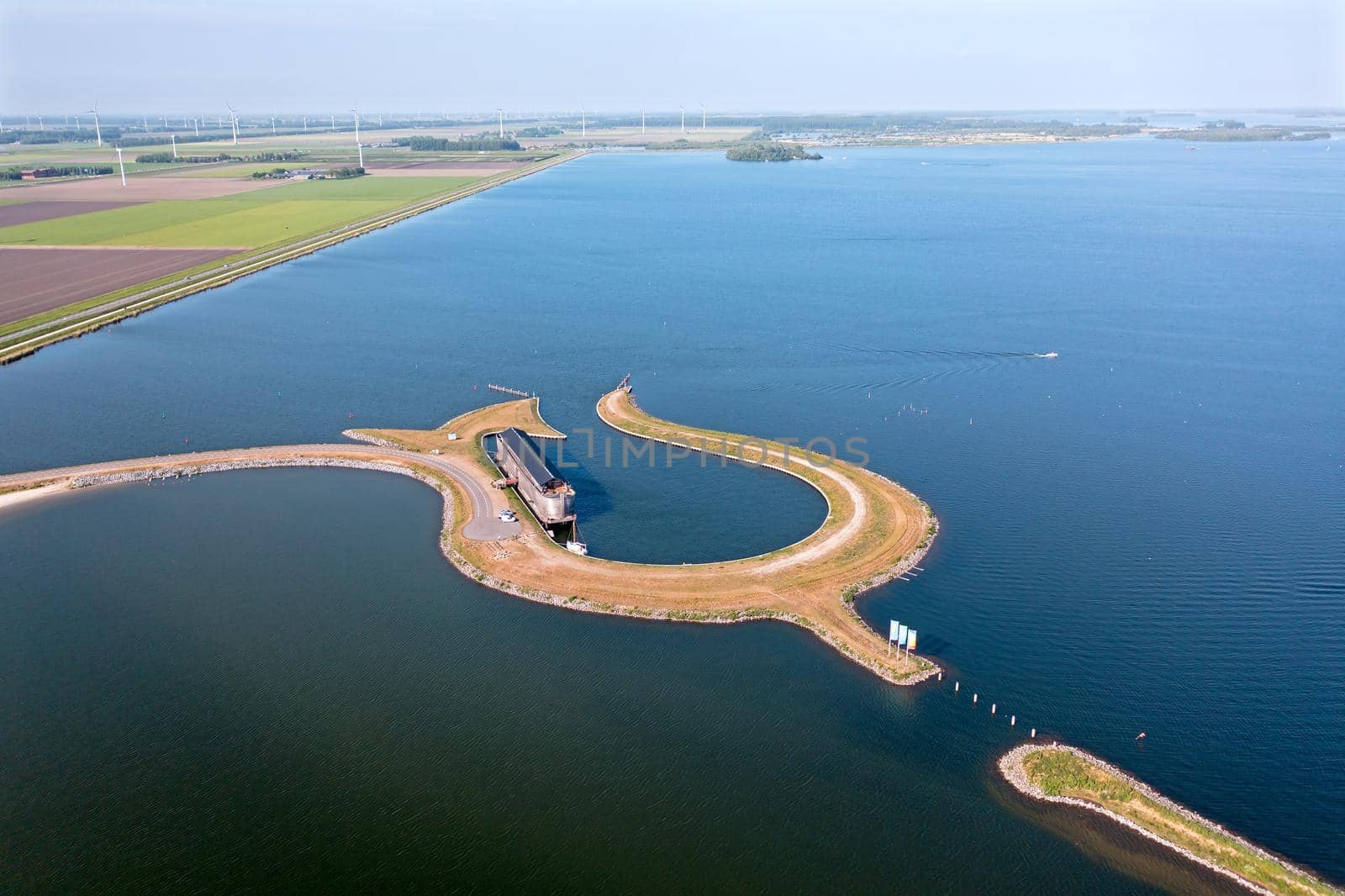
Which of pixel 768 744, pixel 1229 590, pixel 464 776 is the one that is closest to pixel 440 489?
pixel 464 776

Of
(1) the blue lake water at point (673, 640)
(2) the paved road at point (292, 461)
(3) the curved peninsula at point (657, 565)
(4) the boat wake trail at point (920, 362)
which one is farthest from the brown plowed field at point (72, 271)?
(4) the boat wake trail at point (920, 362)

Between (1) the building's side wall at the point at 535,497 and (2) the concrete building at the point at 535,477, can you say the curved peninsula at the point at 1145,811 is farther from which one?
(2) the concrete building at the point at 535,477

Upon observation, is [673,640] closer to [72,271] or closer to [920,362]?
[920,362]

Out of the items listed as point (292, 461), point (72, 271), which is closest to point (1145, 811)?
point (292, 461)

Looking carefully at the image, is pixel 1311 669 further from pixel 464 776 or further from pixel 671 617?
pixel 464 776

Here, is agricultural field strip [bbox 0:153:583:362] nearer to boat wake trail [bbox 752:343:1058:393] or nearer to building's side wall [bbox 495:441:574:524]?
building's side wall [bbox 495:441:574:524]
